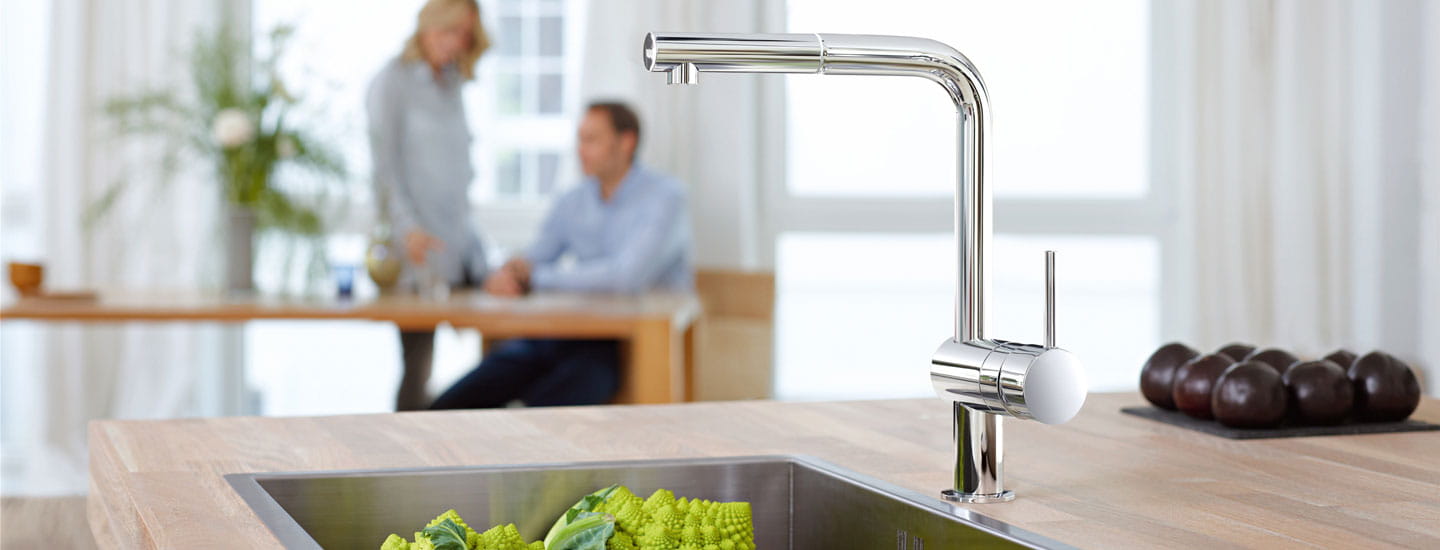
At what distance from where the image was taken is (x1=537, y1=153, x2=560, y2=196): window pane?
16.3 feet

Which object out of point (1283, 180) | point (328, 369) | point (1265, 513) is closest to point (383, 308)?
point (328, 369)

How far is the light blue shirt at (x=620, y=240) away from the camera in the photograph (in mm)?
3914

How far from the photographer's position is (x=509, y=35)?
4.95 m

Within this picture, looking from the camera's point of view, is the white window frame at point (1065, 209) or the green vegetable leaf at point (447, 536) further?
the white window frame at point (1065, 209)

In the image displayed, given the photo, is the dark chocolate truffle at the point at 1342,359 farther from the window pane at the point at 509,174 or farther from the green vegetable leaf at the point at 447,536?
the window pane at the point at 509,174

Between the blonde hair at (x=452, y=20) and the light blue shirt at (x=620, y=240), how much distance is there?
487 millimetres

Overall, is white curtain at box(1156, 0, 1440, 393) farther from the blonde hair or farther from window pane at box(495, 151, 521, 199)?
the blonde hair

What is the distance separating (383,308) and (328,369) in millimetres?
1736

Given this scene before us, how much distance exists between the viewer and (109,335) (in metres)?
4.81

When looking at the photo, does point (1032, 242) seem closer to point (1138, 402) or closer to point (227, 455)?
point (1138, 402)

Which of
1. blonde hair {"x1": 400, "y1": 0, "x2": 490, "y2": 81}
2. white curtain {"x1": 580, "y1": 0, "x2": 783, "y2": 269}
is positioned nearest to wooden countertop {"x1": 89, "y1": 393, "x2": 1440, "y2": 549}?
blonde hair {"x1": 400, "y1": 0, "x2": 490, "y2": 81}

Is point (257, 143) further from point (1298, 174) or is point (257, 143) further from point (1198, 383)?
point (1298, 174)

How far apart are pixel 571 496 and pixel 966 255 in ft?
1.19

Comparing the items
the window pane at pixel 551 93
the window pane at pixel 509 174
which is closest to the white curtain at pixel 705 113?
the window pane at pixel 551 93
